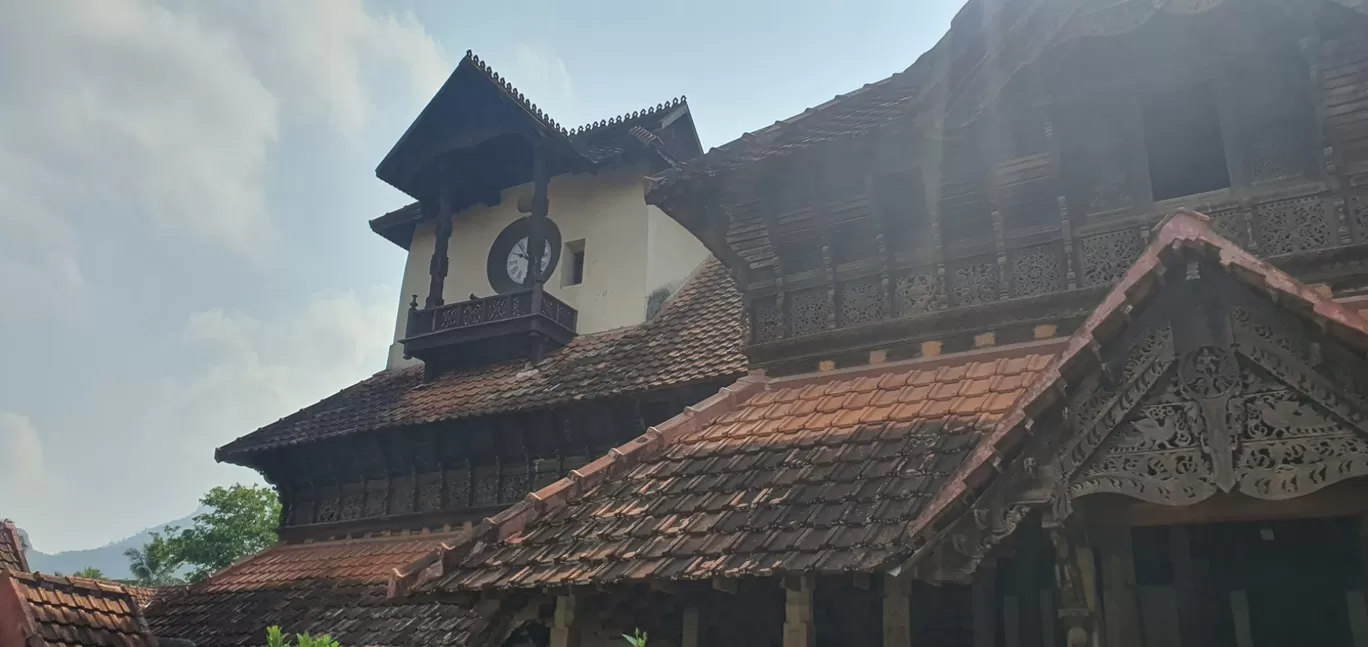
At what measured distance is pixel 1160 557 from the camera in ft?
21.6

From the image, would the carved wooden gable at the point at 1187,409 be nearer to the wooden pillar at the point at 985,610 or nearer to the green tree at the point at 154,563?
the wooden pillar at the point at 985,610

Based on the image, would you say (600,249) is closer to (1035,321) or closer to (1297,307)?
(1035,321)

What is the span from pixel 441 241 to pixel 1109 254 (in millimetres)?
11050

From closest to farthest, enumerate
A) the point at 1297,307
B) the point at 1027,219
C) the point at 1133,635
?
the point at 1297,307
the point at 1133,635
the point at 1027,219

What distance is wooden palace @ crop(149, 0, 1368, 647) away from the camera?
5.34m

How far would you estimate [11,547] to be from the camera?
16797 millimetres

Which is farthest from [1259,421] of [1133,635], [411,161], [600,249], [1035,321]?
[411,161]

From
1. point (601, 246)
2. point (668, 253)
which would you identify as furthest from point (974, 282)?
point (601, 246)

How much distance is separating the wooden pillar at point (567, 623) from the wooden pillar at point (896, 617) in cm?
248

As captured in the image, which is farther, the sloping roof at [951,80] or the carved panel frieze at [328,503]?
the carved panel frieze at [328,503]

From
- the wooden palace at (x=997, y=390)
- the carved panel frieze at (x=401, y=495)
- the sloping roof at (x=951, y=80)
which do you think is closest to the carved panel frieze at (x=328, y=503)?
the carved panel frieze at (x=401, y=495)

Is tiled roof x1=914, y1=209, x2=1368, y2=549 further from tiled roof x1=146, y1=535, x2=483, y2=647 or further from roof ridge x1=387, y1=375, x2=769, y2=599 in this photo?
tiled roof x1=146, y1=535, x2=483, y2=647

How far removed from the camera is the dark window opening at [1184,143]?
8281 millimetres

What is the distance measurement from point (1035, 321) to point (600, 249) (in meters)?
8.49
